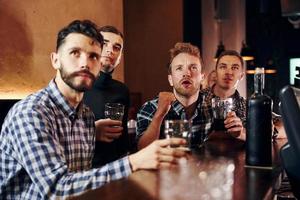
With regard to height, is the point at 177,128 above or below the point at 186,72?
below

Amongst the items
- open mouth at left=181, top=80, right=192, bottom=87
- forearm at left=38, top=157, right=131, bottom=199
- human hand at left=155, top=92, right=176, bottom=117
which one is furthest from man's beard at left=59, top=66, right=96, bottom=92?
open mouth at left=181, top=80, right=192, bottom=87

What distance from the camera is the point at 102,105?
2613 mm

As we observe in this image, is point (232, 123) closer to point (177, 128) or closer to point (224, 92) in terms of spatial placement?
point (177, 128)

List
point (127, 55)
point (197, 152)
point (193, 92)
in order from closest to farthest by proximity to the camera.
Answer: point (197, 152)
point (193, 92)
point (127, 55)

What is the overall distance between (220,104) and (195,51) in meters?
0.45

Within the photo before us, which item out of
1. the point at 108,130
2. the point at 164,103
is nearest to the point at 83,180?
the point at 108,130

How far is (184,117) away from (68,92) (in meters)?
0.73

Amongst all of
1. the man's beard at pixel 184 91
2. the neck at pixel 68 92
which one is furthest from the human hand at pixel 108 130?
the man's beard at pixel 184 91

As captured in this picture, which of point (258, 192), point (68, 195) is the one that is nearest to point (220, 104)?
point (258, 192)

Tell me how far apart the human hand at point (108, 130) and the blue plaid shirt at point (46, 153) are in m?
0.16

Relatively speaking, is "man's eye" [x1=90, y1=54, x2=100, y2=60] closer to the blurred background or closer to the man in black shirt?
the man in black shirt

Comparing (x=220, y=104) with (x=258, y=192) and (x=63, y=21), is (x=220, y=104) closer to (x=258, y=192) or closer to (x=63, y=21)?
(x=258, y=192)

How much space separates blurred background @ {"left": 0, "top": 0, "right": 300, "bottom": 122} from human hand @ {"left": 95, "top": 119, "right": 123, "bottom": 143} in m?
0.99

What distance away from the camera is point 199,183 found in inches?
49.5
